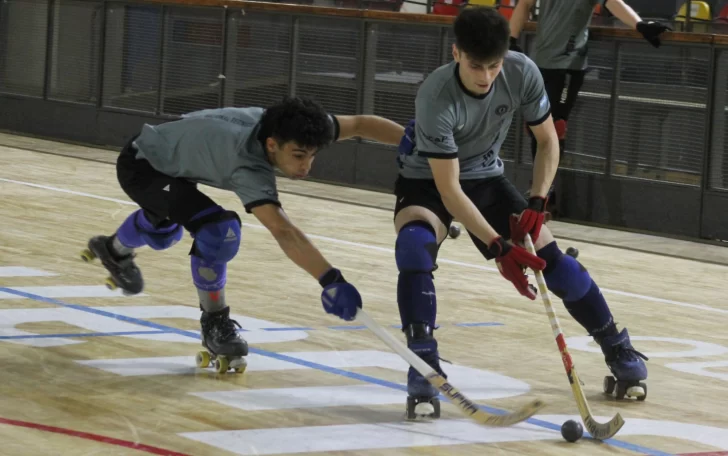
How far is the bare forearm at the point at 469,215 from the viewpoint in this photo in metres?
5.27

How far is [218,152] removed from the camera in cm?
555

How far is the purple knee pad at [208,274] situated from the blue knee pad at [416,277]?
0.86 metres

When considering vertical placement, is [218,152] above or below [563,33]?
below

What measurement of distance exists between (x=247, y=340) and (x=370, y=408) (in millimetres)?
1275

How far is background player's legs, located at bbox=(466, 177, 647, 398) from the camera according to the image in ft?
18.6

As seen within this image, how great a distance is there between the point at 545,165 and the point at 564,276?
0.48 meters

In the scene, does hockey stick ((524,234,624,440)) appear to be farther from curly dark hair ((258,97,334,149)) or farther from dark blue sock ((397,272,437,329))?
curly dark hair ((258,97,334,149))

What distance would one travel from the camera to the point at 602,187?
1130 cm

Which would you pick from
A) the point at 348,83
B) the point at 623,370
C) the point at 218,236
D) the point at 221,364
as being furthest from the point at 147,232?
the point at 348,83

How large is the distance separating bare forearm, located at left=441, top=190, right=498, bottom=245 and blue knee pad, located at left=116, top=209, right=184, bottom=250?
1692mm

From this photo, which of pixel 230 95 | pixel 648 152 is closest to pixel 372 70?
pixel 230 95

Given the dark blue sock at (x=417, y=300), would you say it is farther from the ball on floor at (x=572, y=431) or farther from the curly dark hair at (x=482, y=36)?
the curly dark hair at (x=482, y=36)

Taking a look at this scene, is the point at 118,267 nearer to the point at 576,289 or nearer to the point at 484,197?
the point at 484,197

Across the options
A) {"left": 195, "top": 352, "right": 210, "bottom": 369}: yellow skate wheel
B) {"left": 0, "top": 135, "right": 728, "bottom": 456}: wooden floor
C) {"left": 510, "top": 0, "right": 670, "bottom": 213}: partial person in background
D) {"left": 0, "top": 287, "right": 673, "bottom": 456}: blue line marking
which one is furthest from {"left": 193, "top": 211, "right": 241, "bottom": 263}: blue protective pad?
{"left": 510, "top": 0, "right": 670, "bottom": 213}: partial person in background
